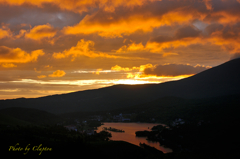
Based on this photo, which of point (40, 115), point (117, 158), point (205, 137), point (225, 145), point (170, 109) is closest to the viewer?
point (117, 158)

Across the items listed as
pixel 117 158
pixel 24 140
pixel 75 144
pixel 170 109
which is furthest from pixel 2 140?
pixel 170 109

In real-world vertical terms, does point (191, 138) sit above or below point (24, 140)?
below

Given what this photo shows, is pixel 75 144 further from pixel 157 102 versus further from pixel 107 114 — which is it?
pixel 157 102

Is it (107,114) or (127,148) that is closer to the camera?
(127,148)

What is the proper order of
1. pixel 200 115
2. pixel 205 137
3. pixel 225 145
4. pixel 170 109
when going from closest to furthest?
pixel 225 145, pixel 205 137, pixel 200 115, pixel 170 109

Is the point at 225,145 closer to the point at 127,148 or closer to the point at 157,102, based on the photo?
the point at 127,148

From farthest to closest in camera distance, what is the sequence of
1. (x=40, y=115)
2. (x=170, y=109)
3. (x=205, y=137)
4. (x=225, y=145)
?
(x=170, y=109) → (x=40, y=115) → (x=205, y=137) → (x=225, y=145)

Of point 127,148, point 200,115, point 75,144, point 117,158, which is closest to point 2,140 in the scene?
point 75,144

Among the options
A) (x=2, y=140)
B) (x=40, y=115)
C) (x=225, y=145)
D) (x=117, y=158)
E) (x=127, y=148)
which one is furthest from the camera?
(x=40, y=115)

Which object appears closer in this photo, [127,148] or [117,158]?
[117,158]
